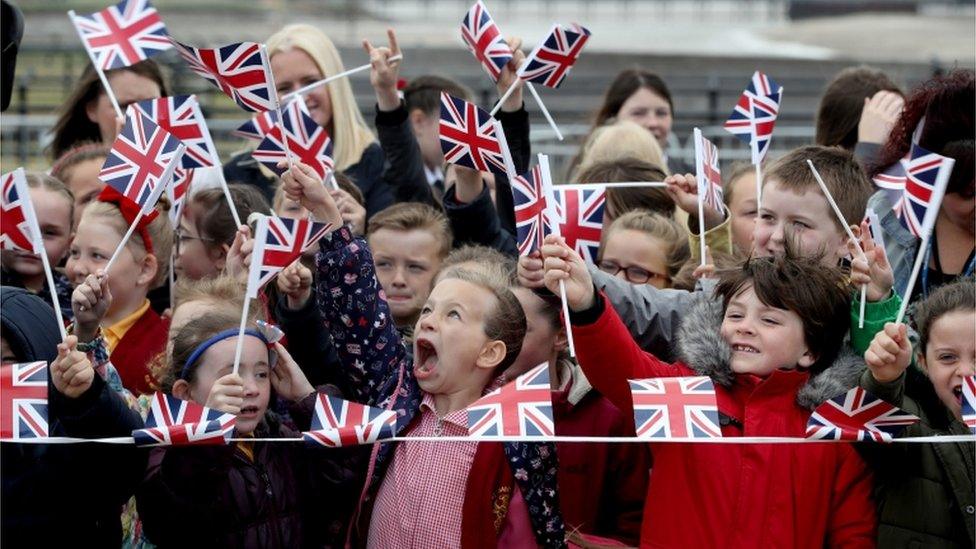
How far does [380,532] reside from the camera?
187 inches

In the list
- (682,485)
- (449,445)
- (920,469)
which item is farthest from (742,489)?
(449,445)

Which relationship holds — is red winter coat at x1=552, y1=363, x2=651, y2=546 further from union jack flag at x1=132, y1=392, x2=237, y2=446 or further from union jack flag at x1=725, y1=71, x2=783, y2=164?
union jack flag at x1=725, y1=71, x2=783, y2=164

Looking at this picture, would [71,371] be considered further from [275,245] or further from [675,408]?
[675,408]

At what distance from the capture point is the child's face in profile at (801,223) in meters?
5.20

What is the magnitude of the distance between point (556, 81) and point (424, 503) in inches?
72.9

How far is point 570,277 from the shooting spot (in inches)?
178

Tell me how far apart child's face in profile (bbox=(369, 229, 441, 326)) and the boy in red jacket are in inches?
56.2

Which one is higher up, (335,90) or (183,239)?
(335,90)

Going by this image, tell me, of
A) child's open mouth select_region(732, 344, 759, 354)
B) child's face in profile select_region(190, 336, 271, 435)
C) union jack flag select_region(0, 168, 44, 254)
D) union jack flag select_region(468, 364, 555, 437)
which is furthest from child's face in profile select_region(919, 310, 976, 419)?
union jack flag select_region(0, 168, 44, 254)

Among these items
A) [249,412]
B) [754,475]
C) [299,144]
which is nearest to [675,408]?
[754,475]

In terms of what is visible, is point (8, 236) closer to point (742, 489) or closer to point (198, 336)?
point (198, 336)

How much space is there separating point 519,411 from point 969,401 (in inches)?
48.2

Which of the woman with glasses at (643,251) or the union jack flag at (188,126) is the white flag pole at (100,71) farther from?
the woman with glasses at (643,251)

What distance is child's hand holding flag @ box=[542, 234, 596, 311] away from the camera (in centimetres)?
450
